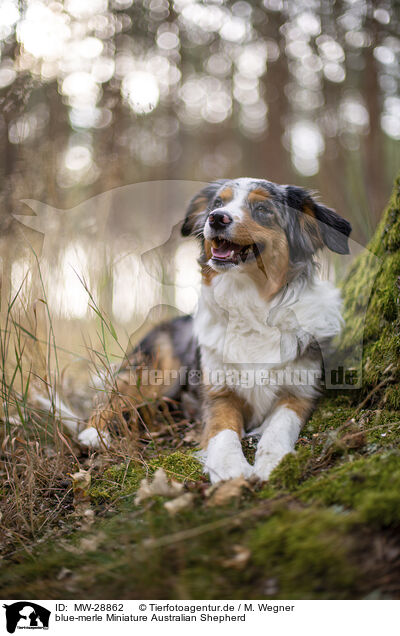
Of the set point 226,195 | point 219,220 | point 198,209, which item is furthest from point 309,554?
point 198,209

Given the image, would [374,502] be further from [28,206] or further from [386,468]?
[28,206]

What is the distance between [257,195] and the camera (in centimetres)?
303

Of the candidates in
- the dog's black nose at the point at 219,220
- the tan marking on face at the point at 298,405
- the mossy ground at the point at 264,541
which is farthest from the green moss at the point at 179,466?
the dog's black nose at the point at 219,220

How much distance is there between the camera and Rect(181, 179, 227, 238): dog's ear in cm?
335

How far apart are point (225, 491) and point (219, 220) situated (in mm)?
1676

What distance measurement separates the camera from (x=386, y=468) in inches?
62.7

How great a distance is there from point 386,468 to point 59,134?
14.0ft

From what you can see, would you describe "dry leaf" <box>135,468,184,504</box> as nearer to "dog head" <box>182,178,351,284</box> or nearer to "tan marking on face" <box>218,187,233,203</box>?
"dog head" <box>182,178,351,284</box>

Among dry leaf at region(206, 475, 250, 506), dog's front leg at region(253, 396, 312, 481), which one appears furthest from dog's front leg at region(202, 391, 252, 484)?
dry leaf at region(206, 475, 250, 506)

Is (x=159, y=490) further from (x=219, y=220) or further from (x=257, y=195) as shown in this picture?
(x=257, y=195)
